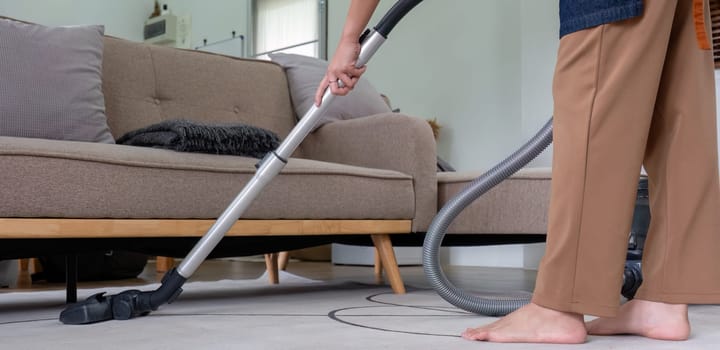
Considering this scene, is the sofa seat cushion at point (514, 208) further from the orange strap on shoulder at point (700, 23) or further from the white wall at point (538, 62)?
the white wall at point (538, 62)

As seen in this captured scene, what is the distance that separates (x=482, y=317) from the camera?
1.65m

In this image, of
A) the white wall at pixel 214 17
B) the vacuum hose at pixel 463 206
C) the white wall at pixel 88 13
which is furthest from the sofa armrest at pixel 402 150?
the white wall at pixel 88 13

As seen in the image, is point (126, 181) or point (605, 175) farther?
point (126, 181)

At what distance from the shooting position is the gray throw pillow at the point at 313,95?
2723 mm

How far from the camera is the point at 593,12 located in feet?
3.95

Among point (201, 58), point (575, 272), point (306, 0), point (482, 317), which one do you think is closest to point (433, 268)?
point (482, 317)

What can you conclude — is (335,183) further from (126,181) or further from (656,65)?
(656,65)

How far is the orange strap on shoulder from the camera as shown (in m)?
1.20

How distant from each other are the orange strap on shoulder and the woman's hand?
548 millimetres

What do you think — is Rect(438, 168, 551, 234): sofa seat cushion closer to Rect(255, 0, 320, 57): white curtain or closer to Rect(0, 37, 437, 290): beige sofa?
Rect(0, 37, 437, 290): beige sofa

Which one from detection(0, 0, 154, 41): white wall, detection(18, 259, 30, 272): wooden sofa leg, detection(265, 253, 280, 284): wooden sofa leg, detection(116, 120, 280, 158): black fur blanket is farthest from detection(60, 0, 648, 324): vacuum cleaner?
detection(0, 0, 154, 41): white wall

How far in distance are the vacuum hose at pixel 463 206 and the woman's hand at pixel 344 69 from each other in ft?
1.27

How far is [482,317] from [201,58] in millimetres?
1363

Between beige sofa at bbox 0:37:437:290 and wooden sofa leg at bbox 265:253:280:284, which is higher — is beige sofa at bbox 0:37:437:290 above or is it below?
above
